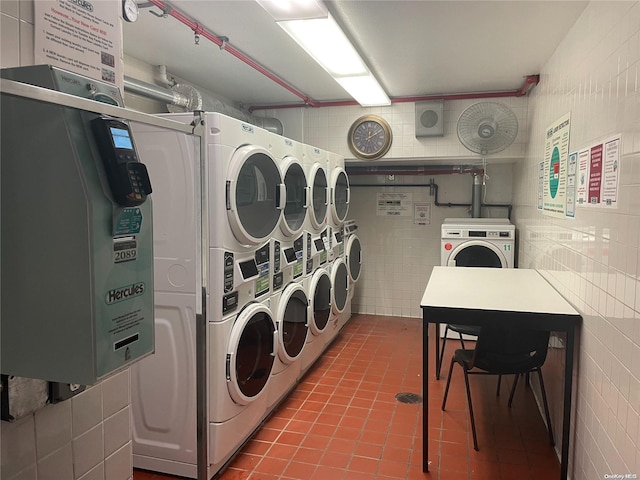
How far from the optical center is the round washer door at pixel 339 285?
441 centimetres

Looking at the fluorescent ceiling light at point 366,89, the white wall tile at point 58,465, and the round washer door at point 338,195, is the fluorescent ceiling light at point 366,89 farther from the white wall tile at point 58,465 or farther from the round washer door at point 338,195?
the white wall tile at point 58,465

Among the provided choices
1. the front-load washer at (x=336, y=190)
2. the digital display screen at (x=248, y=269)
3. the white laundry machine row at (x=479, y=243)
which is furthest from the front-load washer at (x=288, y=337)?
the white laundry machine row at (x=479, y=243)

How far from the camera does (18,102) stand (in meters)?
1.01

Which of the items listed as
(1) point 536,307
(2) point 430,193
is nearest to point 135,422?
(1) point 536,307

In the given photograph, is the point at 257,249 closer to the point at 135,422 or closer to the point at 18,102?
the point at 135,422

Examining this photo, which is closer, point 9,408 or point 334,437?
point 9,408

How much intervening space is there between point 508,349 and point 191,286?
6.06 feet

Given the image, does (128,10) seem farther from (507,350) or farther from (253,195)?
(507,350)

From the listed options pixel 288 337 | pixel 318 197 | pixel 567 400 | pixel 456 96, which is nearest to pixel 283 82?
pixel 318 197

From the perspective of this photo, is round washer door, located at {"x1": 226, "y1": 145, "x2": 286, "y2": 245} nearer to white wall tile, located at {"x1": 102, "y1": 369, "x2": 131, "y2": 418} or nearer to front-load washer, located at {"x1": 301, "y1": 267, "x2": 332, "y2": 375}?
front-load washer, located at {"x1": 301, "y1": 267, "x2": 332, "y2": 375}

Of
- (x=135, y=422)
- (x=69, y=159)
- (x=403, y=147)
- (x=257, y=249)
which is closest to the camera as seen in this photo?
(x=69, y=159)

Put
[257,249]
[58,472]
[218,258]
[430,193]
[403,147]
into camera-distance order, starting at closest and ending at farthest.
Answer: [58,472]
[218,258]
[257,249]
[403,147]
[430,193]

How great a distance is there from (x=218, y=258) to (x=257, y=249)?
0.41 meters

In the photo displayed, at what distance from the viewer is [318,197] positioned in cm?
395
